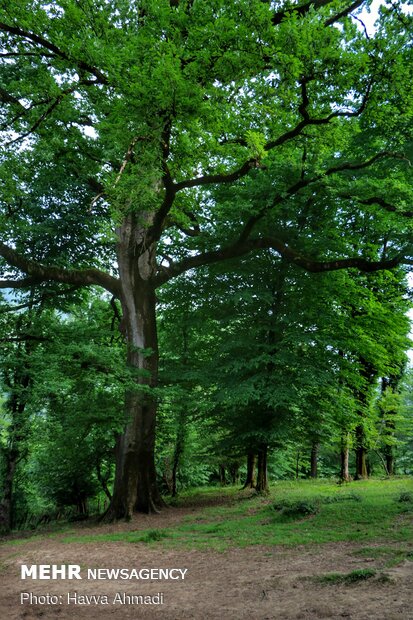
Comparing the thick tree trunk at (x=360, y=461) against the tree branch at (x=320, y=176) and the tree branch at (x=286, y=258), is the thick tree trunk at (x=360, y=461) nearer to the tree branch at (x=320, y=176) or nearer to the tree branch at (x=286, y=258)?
the tree branch at (x=286, y=258)

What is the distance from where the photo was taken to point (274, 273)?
14.6m

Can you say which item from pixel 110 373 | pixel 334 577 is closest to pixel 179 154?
pixel 110 373

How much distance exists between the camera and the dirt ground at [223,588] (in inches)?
182

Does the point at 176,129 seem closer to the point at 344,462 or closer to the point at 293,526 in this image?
the point at 293,526

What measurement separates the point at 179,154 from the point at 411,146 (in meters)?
5.42

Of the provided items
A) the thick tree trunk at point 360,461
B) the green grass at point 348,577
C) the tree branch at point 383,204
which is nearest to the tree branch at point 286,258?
the tree branch at point 383,204

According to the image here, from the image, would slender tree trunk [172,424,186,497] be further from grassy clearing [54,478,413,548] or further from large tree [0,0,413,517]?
grassy clearing [54,478,413,548]

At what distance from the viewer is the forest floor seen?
488 centimetres

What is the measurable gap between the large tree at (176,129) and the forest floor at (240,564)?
3397 mm

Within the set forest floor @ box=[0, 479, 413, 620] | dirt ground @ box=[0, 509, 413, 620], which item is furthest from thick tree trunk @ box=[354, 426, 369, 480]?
dirt ground @ box=[0, 509, 413, 620]

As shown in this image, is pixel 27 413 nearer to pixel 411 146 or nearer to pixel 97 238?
pixel 97 238

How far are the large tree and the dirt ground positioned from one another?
14.4 ft

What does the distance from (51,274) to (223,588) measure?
968 centimetres

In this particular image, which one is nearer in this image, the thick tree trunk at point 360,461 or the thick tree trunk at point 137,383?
the thick tree trunk at point 137,383
